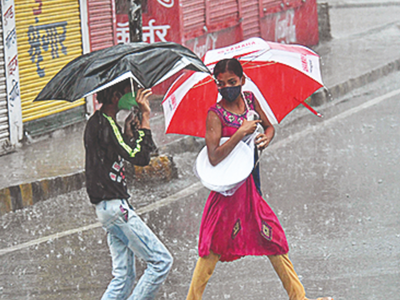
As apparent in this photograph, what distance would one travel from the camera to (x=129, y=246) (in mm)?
4273

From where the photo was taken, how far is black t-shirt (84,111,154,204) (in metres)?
4.14

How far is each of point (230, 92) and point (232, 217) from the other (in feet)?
2.46

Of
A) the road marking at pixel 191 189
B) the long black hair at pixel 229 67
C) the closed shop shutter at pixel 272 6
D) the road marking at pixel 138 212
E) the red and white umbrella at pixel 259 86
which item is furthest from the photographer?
the closed shop shutter at pixel 272 6

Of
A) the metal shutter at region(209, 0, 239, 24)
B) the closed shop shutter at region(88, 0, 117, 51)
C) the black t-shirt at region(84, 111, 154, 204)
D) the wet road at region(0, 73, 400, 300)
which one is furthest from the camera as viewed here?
the metal shutter at region(209, 0, 239, 24)

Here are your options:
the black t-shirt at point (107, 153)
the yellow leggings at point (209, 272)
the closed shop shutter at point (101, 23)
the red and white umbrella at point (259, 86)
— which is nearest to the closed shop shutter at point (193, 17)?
the closed shop shutter at point (101, 23)

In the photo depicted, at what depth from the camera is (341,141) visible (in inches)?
397

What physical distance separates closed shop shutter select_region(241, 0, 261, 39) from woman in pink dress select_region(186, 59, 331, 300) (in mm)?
12092

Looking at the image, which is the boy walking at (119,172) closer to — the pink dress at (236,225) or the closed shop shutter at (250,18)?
the pink dress at (236,225)

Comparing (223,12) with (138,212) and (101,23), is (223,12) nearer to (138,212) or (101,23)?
(101,23)

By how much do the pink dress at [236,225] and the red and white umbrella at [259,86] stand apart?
43cm

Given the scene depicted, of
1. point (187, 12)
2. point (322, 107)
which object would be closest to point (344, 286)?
point (322, 107)

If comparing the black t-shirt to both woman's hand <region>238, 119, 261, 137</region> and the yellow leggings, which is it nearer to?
woman's hand <region>238, 119, 261, 137</region>

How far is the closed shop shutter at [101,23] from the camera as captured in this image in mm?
12086

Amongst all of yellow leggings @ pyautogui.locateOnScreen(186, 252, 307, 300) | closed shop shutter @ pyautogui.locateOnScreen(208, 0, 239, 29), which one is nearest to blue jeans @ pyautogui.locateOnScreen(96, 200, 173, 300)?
yellow leggings @ pyautogui.locateOnScreen(186, 252, 307, 300)
